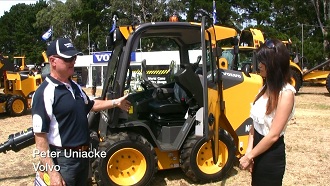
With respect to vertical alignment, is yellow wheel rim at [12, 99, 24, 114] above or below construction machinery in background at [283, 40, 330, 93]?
below

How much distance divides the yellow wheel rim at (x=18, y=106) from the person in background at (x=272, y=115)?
9.72 meters

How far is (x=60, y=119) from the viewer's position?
244 centimetres

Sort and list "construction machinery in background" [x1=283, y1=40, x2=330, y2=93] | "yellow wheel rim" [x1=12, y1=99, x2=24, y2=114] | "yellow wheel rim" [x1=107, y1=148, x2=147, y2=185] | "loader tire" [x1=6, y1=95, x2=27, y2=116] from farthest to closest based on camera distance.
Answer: "construction machinery in background" [x1=283, y1=40, x2=330, y2=93] → "yellow wheel rim" [x1=12, y1=99, x2=24, y2=114] → "loader tire" [x1=6, y1=95, x2=27, y2=116] → "yellow wheel rim" [x1=107, y1=148, x2=147, y2=185]

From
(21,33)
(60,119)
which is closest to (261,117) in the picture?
(60,119)

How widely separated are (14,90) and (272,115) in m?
10.5

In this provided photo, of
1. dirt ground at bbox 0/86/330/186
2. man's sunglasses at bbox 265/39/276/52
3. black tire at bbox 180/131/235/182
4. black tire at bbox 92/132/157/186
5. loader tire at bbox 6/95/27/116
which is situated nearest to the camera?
man's sunglasses at bbox 265/39/276/52

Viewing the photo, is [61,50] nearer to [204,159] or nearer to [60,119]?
[60,119]

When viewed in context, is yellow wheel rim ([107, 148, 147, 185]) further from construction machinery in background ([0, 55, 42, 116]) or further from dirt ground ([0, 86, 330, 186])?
construction machinery in background ([0, 55, 42, 116])

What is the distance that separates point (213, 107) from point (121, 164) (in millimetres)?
1387

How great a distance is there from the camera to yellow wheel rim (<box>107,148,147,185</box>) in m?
4.14

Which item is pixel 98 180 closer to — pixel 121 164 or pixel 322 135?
pixel 121 164

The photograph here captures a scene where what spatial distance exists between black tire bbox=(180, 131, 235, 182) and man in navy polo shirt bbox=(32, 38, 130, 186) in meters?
2.01

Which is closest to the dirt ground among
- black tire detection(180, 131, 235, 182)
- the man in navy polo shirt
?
black tire detection(180, 131, 235, 182)

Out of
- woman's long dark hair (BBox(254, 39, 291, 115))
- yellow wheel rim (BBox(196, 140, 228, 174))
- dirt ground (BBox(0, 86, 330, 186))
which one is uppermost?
woman's long dark hair (BBox(254, 39, 291, 115))
